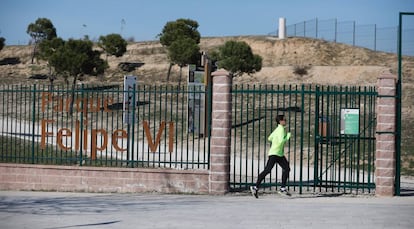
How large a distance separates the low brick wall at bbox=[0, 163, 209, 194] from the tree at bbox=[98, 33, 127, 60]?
46.0m

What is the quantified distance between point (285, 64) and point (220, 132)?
45.7 m

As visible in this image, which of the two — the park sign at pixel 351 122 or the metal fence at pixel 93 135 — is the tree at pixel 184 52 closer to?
the metal fence at pixel 93 135

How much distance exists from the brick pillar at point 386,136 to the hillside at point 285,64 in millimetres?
26041

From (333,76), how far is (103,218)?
39.0 m

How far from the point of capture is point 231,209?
41.7 feet

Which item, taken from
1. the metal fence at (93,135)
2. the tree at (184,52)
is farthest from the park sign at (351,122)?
the tree at (184,52)

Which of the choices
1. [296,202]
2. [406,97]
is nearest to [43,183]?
[296,202]

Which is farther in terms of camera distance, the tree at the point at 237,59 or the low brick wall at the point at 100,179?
the tree at the point at 237,59

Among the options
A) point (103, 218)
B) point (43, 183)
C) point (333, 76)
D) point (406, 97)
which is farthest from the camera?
point (333, 76)

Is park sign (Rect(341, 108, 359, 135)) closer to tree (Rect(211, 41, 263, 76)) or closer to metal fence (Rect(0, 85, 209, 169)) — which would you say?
metal fence (Rect(0, 85, 209, 169))

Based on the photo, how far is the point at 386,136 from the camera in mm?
14305

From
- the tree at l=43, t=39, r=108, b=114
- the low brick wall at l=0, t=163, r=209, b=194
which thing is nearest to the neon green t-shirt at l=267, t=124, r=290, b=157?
the low brick wall at l=0, t=163, r=209, b=194

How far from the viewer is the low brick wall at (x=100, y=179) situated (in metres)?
14.6

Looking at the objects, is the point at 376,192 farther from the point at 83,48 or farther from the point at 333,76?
the point at 333,76
